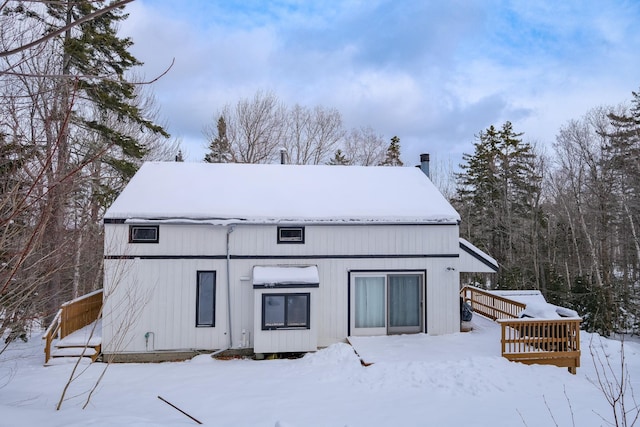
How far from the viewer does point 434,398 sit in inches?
278

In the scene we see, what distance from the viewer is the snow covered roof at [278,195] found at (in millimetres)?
10234

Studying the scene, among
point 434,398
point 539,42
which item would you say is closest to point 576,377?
point 434,398

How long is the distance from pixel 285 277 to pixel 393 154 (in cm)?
2138

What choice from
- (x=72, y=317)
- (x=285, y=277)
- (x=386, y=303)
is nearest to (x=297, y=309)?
(x=285, y=277)

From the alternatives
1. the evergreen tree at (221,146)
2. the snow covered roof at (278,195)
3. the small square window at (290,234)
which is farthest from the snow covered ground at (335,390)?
the evergreen tree at (221,146)

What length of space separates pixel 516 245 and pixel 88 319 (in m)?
23.8

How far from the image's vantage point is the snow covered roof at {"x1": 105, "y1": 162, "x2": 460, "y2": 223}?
10.2 metres

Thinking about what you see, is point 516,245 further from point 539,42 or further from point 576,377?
point 576,377

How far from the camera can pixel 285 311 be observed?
9.73 metres

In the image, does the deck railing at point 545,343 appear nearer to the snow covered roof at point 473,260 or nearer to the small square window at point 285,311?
the snow covered roof at point 473,260

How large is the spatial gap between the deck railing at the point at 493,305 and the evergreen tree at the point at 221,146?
1620cm

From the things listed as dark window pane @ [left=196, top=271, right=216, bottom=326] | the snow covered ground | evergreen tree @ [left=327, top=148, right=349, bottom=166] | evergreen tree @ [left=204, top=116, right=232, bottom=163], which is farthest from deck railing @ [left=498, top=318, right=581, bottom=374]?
evergreen tree @ [left=327, top=148, right=349, bottom=166]

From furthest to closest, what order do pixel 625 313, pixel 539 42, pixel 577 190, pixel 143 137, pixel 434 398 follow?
pixel 577 190 → pixel 143 137 → pixel 625 313 → pixel 539 42 → pixel 434 398

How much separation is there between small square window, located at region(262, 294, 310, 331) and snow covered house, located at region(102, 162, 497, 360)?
25 millimetres
